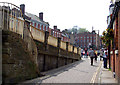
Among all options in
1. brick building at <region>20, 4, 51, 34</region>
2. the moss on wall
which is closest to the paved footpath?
the moss on wall

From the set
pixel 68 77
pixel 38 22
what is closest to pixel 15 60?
pixel 68 77

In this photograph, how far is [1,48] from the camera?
7836 millimetres

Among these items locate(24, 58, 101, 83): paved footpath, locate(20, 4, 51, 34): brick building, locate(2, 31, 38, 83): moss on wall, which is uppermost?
locate(20, 4, 51, 34): brick building

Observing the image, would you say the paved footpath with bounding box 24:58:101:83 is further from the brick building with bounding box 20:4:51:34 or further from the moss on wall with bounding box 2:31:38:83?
the brick building with bounding box 20:4:51:34

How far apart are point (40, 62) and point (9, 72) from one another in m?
4.84

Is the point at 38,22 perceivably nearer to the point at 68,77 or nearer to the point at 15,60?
the point at 68,77

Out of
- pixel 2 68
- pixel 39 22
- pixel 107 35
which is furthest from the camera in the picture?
pixel 39 22

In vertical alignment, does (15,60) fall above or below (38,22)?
below

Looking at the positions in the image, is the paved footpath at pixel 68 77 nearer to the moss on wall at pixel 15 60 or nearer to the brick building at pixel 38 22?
the moss on wall at pixel 15 60

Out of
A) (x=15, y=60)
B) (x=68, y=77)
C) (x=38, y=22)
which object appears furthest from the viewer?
(x=38, y=22)

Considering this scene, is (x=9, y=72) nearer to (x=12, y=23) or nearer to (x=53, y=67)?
(x=12, y=23)

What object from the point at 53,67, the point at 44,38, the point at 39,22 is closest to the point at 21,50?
the point at 44,38

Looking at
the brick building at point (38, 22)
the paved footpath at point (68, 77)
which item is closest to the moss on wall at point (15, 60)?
the paved footpath at point (68, 77)

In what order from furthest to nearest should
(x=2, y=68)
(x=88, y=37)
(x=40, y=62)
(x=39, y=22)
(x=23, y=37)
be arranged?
1. (x=88, y=37)
2. (x=39, y=22)
3. (x=40, y=62)
4. (x=23, y=37)
5. (x=2, y=68)
